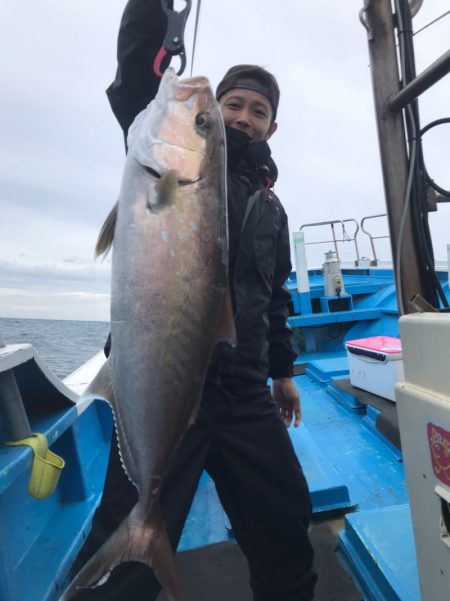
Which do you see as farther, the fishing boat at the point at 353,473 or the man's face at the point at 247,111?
the man's face at the point at 247,111

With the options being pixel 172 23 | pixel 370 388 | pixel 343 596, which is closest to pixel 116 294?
pixel 172 23

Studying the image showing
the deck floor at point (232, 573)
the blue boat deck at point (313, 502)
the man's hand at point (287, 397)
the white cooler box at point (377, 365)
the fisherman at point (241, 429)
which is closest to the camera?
the fisherman at point (241, 429)

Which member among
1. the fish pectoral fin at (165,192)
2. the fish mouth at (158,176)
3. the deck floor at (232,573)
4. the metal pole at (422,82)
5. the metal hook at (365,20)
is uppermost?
the metal hook at (365,20)

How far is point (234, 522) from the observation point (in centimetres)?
171

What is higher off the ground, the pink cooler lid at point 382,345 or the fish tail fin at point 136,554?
the pink cooler lid at point 382,345

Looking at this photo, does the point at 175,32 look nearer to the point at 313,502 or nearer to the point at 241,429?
the point at 241,429

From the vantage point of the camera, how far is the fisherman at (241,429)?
5.11 feet

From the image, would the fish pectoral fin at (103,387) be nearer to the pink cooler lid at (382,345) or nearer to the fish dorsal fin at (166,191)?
the fish dorsal fin at (166,191)

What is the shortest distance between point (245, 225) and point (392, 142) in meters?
0.73

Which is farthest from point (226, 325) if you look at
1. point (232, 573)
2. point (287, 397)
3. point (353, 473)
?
point (353, 473)

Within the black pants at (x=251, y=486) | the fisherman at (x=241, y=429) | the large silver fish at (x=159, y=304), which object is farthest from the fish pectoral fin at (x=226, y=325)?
the black pants at (x=251, y=486)

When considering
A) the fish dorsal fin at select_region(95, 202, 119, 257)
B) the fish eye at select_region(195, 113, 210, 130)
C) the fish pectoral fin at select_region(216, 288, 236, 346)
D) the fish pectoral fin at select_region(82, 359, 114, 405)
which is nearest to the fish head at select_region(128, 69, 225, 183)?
the fish eye at select_region(195, 113, 210, 130)

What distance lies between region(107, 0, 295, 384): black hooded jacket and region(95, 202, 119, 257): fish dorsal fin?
53 cm

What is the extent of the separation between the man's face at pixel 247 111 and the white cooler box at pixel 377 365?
2245 mm
